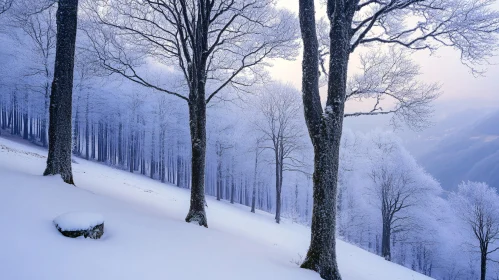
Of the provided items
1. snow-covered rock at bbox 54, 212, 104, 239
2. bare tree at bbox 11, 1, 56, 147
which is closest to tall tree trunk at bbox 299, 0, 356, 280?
snow-covered rock at bbox 54, 212, 104, 239

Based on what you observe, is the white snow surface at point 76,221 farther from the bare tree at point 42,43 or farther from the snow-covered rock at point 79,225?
the bare tree at point 42,43

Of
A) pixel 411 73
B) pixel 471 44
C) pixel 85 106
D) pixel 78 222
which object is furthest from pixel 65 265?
pixel 85 106

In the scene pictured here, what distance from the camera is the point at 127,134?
3228 centimetres

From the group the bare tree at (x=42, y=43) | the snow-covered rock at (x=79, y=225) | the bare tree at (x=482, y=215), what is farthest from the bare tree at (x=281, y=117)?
the snow-covered rock at (x=79, y=225)

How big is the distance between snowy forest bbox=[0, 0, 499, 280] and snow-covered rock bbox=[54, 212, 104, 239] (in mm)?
3269

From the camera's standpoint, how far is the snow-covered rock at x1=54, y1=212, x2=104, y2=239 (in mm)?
3320

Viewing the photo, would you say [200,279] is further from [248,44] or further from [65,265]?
[248,44]

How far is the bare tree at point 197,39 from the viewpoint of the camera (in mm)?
6867

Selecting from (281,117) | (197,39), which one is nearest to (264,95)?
(281,117)

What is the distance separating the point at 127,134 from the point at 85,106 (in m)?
5.83

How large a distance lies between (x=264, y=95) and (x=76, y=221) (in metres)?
18.7

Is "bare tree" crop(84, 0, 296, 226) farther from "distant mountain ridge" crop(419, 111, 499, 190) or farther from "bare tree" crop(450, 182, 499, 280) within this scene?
"distant mountain ridge" crop(419, 111, 499, 190)

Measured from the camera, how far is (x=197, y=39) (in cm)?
690

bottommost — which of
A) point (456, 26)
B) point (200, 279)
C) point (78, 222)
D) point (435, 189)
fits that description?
point (435, 189)
